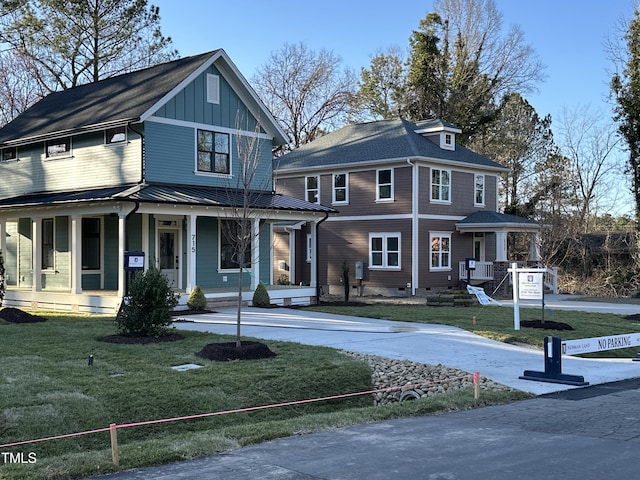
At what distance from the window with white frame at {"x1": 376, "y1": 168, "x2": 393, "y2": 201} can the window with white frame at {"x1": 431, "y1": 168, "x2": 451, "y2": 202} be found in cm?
190

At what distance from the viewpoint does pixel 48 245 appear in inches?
960

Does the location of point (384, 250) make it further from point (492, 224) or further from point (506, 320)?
point (506, 320)

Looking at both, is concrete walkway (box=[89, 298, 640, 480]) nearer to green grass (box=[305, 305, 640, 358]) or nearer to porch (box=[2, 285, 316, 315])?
green grass (box=[305, 305, 640, 358])

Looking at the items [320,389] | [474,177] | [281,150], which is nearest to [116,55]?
[281,150]

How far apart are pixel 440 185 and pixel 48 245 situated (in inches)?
659

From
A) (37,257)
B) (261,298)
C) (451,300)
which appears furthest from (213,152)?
(451,300)

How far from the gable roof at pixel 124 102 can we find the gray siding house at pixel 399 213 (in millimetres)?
6772

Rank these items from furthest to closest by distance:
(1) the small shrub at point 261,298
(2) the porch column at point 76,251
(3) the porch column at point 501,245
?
(3) the porch column at point 501,245 < (1) the small shrub at point 261,298 < (2) the porch column at point 76,251

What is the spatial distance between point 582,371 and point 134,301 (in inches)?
338

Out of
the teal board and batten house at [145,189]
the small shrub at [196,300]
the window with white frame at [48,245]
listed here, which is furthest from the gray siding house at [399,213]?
the window with white frame at [48,245]

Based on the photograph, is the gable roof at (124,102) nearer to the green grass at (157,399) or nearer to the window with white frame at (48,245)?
the window with white frame at (48,245)

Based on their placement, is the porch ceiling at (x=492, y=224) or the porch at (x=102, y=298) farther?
the porch ceiling at (x=492, y=224)

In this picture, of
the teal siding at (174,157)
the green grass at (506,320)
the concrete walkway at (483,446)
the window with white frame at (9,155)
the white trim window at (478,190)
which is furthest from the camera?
the white trim window at (478,190)

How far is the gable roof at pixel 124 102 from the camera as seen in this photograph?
22.3 m
